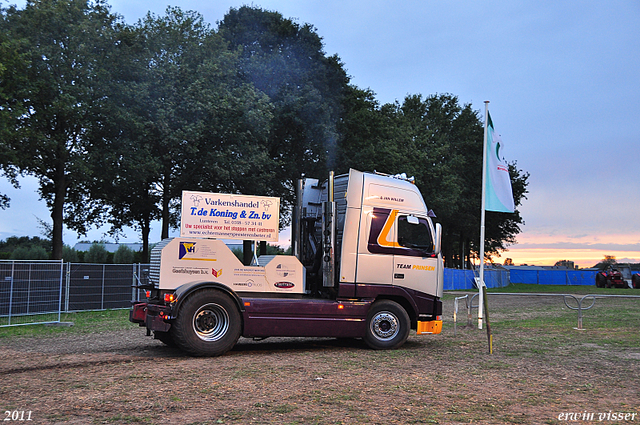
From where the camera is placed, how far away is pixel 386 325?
12148mm

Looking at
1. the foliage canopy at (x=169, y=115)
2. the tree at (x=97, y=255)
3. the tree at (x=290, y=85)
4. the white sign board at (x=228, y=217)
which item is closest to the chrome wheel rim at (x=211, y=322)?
the white sign board at (x=228, y=217)

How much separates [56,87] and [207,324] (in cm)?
1918

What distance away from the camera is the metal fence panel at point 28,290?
15844 mm

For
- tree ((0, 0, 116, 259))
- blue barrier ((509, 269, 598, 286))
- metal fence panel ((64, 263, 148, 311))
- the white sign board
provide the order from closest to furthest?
the white sign board → metal fence panel ((64, 263, 148, 311)) → tree ((0, 0, 116, 259)) → blue barrier ((509, 269, 598, 286))

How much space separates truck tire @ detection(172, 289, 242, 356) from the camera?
401 inches

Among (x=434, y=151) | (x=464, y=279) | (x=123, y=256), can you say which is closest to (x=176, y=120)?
(x=123, y=256)

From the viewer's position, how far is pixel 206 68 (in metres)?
29.8

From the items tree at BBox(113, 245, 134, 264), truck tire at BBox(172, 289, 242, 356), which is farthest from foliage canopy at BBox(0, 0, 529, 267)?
truck tire at BBox(172, 289, 242, 356)

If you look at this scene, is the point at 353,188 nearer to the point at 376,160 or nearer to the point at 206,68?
the point at 206,68

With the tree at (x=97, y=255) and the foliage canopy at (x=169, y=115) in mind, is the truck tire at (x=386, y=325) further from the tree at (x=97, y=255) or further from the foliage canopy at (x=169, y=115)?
the tree at (x=97, y=255)

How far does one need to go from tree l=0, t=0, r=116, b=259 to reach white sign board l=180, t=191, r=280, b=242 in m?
16.3

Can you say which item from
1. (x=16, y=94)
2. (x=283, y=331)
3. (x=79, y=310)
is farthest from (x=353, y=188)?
(x=16, y=94)

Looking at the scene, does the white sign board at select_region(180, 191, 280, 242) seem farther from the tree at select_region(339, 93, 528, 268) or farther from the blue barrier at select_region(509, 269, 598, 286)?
the blue barrier at select_region(509, 269, 598, 286)

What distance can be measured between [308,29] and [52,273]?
25.4m
